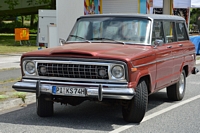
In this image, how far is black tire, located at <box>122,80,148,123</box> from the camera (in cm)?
667

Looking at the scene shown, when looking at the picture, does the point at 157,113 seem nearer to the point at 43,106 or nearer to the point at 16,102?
the point at 43,106

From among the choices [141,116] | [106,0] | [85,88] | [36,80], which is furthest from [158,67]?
[106,0]

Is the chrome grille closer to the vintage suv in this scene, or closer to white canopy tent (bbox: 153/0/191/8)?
the vintage suv

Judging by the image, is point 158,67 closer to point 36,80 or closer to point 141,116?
point 141,116

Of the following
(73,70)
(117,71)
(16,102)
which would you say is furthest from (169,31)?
(16,102)

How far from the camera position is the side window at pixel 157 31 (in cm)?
780

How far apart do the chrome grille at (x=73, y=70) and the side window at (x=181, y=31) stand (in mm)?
3155

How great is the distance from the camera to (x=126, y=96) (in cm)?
628

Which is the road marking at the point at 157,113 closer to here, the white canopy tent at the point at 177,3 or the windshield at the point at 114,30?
the windshield at the point at 114,30

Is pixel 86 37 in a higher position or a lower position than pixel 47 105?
higher

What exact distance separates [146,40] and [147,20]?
0.51 meters

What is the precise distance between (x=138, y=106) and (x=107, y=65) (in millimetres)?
877

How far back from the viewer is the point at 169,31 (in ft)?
28.3

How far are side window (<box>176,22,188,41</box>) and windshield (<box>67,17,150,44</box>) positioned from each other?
1.57 m
